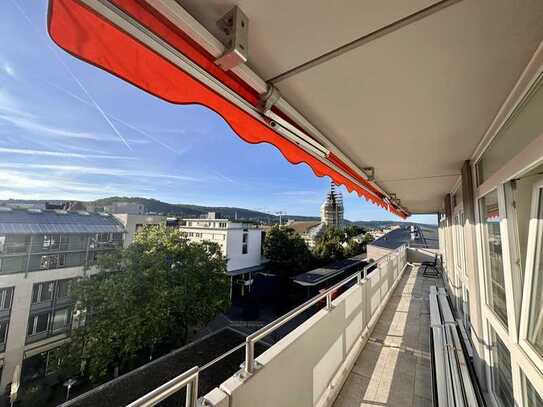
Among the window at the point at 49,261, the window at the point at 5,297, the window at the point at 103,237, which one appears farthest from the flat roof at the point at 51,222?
the window at the point at 5,297

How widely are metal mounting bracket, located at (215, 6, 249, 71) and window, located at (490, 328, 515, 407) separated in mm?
2457

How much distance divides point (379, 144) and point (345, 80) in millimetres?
1098

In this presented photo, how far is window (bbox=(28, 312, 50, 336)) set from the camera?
35.6 ft

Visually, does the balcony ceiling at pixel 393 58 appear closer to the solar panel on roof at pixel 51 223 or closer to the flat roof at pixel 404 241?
the flat roof at pixel 404 241

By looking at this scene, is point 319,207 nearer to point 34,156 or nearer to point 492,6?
point 34,156

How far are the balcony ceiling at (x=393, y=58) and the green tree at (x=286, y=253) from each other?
1925cm

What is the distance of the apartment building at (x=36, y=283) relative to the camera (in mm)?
10250

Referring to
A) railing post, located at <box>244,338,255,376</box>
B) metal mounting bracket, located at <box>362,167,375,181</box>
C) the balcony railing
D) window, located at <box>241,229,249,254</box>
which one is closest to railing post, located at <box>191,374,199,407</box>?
the balcony railing

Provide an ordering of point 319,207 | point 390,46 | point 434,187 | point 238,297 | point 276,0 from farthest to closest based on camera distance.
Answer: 1. point 319,207
2. point 238,297
3. point 434,187
4. point 390,46
5. point 276,0

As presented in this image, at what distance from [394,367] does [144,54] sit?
10.5ft

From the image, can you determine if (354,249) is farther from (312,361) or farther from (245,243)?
(312,361)

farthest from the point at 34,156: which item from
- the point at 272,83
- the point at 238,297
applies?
the point at 272,83

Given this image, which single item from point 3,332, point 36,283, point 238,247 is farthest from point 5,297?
point 238,247

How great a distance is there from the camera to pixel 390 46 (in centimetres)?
93
